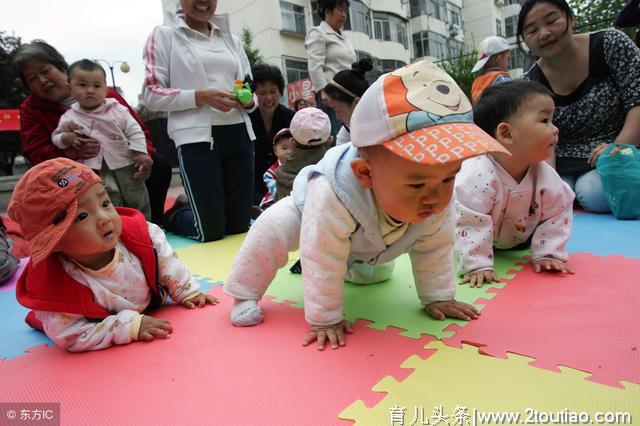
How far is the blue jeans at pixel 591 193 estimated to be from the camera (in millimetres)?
2404

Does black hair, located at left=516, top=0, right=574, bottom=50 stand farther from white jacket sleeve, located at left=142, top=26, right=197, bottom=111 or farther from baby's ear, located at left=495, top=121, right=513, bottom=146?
white jacket sleeve, located at left=142, top=26, right=197, bottom=111

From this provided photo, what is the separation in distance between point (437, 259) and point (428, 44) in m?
19.1

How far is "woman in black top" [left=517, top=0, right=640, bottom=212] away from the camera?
225cm

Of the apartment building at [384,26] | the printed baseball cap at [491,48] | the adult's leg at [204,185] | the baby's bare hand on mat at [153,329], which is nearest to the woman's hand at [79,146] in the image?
the adult's leg at [204,185]

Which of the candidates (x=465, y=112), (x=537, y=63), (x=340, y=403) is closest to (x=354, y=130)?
(x=465, y=112)

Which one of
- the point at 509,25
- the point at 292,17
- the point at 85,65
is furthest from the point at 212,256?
the point at 509,25

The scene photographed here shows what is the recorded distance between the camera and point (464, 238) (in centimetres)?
159

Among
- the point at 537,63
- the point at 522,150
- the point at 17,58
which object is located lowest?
the point at 522,150

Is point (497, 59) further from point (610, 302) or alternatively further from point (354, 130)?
point (354, 130)

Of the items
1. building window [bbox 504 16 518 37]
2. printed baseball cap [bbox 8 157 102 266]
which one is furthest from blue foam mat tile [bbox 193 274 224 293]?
→ building window [bbox 504 16 518 37]

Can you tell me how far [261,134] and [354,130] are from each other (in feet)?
8.26

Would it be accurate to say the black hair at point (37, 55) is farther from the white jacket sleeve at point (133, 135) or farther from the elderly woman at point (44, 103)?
the white jacket sleeve at point (133, 135)

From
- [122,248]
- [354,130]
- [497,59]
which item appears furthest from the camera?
[497,59]

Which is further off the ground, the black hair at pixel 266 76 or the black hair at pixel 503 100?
the black hair at pixel 266 76
